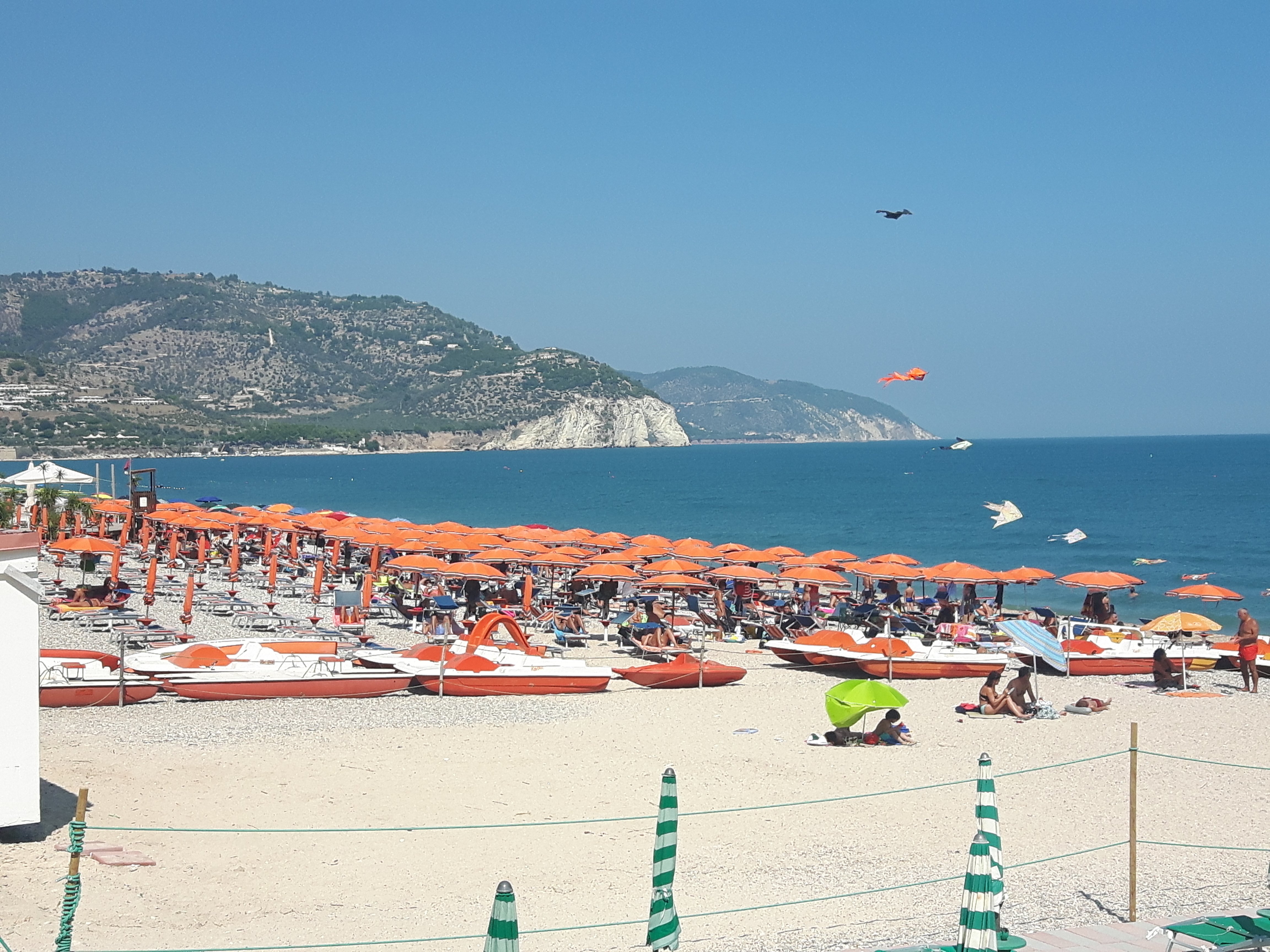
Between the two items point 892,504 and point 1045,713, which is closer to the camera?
point 1045,713

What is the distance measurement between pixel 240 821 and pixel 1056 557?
4328 centimetres

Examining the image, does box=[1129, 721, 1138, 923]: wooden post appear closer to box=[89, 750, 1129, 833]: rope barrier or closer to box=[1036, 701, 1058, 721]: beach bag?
box=[89, 750, 1129, 833]: rope barrier

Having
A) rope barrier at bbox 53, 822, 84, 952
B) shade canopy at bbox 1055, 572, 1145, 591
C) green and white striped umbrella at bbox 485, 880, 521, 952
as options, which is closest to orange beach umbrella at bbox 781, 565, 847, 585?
shade canopy at bbox 1055, 572, 1145, 591

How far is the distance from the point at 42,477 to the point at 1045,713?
116 feet

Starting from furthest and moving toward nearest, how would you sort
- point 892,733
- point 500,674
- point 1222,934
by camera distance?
point 500,674 → point 892,733 → point 1222,934

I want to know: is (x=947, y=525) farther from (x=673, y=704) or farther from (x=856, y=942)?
(x=856, y=942)

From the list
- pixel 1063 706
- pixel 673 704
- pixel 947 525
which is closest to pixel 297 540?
pixel 673 704

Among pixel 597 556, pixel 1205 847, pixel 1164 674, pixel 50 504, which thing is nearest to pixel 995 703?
pixel 1164 674

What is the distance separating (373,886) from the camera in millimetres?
8578

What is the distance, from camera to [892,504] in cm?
8300

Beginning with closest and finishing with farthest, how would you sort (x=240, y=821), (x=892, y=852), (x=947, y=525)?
(x=892, y=852) < (x=240, y=821) < (x=947, y=525)

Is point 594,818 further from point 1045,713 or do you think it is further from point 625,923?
point 1045,713

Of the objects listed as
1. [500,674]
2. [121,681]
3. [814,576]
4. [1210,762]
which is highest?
[814,576]

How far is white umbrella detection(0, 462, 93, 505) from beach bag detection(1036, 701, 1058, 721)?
110 ft
